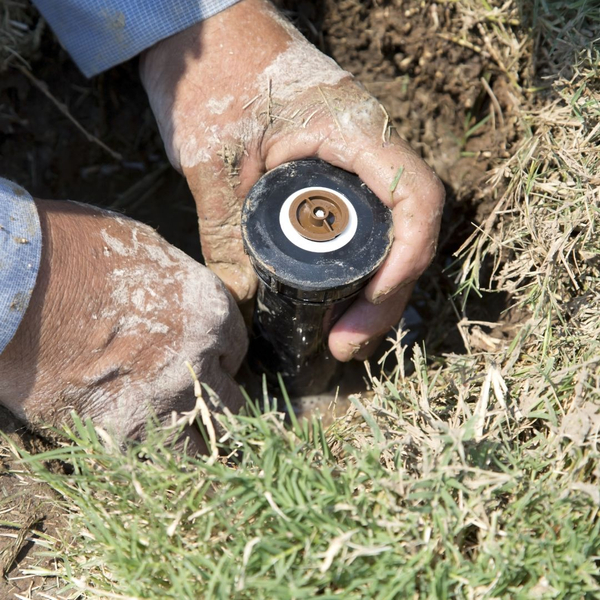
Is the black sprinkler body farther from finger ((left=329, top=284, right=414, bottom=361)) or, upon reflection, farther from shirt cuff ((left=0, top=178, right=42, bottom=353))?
shirt cuff ((left=0, top=178, right=42, bottom=353))

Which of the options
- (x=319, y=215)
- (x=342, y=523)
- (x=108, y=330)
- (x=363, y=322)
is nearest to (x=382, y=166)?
(x=319, y=215)

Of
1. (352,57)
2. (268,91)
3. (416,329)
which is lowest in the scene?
(416,329)

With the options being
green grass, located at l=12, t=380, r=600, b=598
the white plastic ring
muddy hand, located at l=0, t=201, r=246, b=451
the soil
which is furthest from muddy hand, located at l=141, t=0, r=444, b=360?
green grass, located at l=12, t=380, r=600, b=598

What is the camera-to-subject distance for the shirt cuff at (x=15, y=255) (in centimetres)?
147

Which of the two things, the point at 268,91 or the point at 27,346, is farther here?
the point at 268,91

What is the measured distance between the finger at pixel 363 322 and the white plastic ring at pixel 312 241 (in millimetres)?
278

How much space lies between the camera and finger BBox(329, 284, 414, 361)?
5.99ft

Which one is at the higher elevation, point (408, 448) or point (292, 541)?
point (292, 541)

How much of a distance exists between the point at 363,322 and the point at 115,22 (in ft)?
3.90

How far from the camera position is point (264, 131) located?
1823mm

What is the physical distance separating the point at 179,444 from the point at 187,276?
46 centimetres

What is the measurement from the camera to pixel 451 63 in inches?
86.6

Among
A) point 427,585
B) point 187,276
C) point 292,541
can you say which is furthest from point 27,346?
point 427,585

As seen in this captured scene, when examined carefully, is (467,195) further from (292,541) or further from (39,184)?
(39,184)
